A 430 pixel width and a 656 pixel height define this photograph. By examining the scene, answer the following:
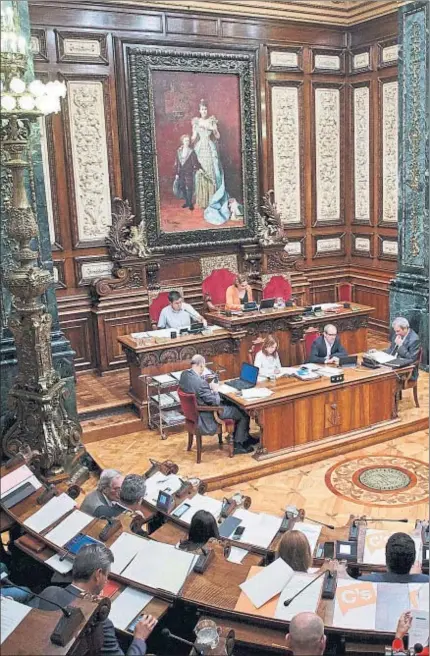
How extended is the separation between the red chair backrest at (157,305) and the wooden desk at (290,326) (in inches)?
28.0

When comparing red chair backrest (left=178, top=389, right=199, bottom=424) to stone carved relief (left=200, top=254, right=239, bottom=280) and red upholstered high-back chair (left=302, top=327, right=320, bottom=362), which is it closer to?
red upholstered high-back chair (left=302, top=327, right=320, bottom=362)

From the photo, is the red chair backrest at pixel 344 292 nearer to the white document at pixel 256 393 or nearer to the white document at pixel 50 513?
the white document at pixel 256 393

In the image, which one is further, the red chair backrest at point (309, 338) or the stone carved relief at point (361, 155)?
the stone carved relief at point (361, 155)

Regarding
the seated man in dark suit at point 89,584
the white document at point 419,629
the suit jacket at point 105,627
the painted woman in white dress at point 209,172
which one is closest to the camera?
the white document at point 419,629

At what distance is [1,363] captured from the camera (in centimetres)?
632

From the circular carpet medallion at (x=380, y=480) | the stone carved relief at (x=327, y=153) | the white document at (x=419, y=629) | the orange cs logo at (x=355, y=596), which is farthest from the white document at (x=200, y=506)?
the stone carved relief at (x=327, y=153)

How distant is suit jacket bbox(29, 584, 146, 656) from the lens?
2936 mm

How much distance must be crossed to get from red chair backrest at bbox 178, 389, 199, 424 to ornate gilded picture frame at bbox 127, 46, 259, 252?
367 centimetres

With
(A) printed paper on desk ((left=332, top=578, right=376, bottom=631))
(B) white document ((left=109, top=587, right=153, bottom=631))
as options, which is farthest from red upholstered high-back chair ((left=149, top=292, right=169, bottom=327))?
(A) printed paper on desk ((left=332, top=578, right=376, bottom=631))

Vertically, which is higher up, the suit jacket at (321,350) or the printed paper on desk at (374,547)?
the suit jacket at (321,350)

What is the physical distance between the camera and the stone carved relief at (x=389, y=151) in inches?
399

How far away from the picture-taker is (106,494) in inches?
175

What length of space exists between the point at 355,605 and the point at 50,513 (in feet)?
6.33

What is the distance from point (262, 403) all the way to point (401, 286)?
373 cm
